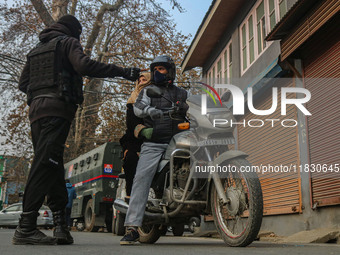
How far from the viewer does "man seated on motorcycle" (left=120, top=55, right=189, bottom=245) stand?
16.3 feet

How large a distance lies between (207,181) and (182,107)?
2.60ft

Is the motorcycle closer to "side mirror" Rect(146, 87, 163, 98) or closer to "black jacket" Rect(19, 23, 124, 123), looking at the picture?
"side mirror" Rect(146, 87, 163, 98)

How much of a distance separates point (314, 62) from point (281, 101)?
1.68 metres

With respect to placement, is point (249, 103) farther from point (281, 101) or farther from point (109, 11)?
point (109, 11)

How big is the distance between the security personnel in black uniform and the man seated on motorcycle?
40cm

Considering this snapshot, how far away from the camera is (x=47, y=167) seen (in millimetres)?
4816

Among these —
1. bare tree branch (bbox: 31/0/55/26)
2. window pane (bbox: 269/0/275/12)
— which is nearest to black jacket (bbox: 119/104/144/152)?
window pane (bbox: 269/0/275/12)

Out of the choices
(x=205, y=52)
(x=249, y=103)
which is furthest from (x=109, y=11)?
(x=249, y=103)

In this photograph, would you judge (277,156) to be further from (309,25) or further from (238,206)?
(238,206)

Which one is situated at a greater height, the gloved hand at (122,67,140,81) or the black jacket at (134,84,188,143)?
the gloved hand at (122,67,140,81)

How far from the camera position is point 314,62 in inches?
351

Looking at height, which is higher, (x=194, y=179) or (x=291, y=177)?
(x=291, y=177)

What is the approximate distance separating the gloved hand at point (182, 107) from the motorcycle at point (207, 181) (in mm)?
41

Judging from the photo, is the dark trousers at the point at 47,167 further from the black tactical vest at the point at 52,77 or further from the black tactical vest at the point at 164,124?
the black tactical vest at the point at 164,124
